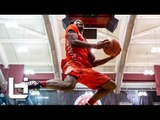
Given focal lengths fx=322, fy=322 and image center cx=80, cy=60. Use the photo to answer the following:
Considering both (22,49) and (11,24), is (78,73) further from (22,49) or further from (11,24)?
(22,49)

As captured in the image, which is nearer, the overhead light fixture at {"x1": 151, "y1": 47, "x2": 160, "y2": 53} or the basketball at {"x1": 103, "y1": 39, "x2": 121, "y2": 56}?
the basketball at {"x1": 103, "y1": 39, "x2": 121, "y2": 56}

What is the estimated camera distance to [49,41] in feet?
44.3

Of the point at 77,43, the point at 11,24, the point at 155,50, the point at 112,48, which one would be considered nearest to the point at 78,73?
the point at 77,43

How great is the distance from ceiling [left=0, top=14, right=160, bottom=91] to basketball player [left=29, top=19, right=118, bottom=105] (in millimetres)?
7844

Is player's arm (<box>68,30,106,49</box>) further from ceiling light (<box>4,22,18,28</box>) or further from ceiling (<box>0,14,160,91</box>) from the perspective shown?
ceiling light (<box>4,22,18,28</box>)

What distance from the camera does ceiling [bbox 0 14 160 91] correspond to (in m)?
12.9

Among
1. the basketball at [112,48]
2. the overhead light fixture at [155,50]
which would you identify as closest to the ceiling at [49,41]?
the overhead light fixture at [155,50]

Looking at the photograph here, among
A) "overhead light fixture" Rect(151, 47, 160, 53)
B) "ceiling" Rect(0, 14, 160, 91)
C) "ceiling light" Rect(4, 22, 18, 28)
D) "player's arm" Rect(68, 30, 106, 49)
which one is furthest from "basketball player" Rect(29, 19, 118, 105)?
"overhead light fixture" Rect(151, 47, 160, 53)

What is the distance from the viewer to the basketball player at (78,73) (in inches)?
156

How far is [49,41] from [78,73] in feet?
31.6
